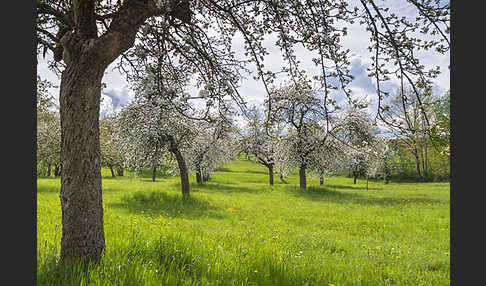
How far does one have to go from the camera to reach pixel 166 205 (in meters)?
13.2

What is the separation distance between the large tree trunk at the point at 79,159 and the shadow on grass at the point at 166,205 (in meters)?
8.48

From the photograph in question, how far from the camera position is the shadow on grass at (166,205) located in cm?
1184

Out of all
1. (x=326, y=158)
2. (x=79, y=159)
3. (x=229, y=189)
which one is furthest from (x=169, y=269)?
(x=229, y=189)

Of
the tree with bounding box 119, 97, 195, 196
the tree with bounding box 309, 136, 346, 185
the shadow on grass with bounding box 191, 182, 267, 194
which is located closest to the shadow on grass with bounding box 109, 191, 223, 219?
the tree with bounding box 119, 97, 195, 196

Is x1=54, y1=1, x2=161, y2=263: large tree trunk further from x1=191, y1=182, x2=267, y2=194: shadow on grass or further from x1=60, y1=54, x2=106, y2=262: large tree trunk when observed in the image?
x1=191, y1=182, x2=267, y2=194: shadow on grass

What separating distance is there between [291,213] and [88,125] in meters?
11.8

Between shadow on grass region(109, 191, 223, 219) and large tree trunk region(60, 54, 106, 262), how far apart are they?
334 inches

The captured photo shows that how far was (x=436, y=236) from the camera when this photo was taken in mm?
8664

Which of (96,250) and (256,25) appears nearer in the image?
(96,250)

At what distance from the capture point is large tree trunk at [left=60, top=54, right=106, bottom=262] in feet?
9.41

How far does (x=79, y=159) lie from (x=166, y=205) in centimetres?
1101

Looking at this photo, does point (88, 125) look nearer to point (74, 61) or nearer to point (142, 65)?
point (74, 61)

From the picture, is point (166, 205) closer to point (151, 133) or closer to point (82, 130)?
point (151, 133)

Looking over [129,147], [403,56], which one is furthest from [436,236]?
[129,147]
